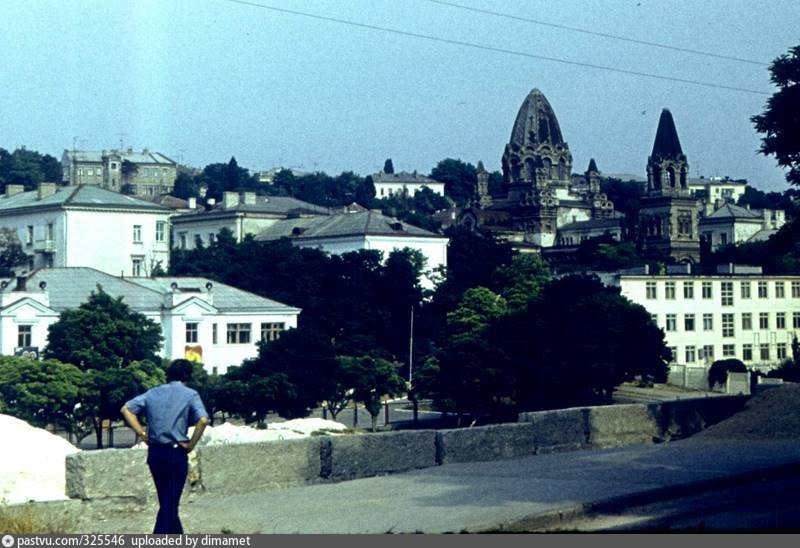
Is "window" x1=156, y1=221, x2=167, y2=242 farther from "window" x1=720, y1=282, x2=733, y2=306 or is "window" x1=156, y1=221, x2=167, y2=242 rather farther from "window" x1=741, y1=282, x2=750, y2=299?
"window" x1=741, y1=282, x2=750, y2=299

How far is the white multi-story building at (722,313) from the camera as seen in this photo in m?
93.9

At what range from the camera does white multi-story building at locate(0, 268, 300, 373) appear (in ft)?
237

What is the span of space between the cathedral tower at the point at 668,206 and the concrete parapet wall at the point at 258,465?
14369cm

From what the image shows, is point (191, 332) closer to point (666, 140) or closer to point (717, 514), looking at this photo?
point (717, 514)

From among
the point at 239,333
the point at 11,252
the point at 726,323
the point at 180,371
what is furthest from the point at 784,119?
the point at 11,252

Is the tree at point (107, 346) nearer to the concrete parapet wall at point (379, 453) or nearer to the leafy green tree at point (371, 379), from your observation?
the leafy green tree at point (371, 379)

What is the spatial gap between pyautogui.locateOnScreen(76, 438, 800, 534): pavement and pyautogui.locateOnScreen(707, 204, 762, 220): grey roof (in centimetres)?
15856

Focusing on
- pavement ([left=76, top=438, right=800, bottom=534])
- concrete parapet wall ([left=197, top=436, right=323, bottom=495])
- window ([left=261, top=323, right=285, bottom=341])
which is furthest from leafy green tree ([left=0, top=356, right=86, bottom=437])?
concrete parapet wall ([left=197, top=436, right=323, bottom=495])

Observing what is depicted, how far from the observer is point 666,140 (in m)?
172

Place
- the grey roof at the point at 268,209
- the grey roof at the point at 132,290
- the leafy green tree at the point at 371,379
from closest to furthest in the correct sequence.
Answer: the leafy green tree at the point at 371,379 < the grey roof at the point at 132,290 < the grey roof at the point at 268,209

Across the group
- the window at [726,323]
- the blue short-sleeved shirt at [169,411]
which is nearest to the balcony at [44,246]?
the window at [726,323]

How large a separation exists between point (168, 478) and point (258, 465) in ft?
10.6

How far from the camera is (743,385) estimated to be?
7688 cm

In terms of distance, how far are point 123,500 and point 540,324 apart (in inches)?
2225
